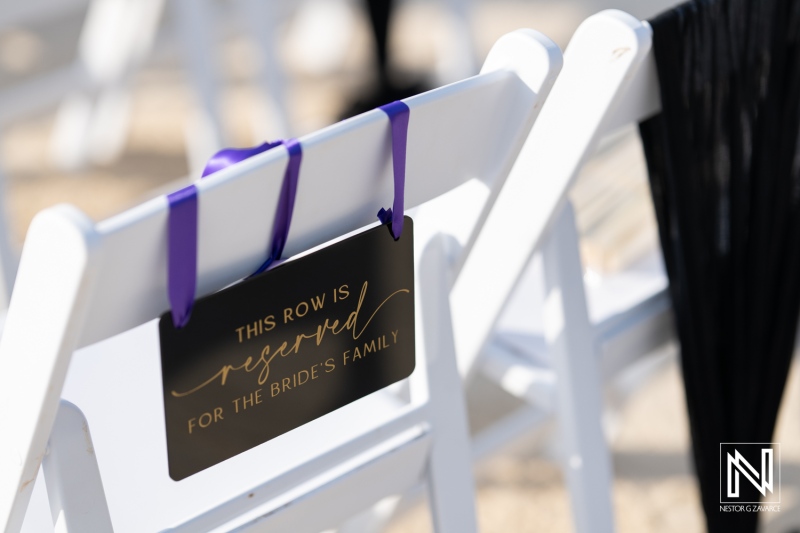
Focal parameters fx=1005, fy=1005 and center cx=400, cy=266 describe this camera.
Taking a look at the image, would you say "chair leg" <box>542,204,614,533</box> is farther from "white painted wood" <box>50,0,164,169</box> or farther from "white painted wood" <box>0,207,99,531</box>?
"white painted wood" <box>50,0,164,169</box>

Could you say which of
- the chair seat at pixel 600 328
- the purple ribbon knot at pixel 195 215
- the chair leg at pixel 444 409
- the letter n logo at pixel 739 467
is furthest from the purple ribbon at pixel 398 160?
the letter n logo at pixel 739 467

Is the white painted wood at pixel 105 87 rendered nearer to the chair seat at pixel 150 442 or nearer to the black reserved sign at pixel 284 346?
the chair seat at pixel 150 442

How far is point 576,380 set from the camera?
1070 mm

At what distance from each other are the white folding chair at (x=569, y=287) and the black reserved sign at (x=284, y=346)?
0.17m

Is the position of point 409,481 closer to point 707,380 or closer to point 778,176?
point 707,380

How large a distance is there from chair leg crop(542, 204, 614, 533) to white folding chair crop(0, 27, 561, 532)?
175 mm

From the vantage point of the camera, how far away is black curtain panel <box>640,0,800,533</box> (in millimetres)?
949

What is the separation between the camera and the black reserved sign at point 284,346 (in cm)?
70

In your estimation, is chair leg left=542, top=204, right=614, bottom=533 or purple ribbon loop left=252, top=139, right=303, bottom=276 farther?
chair leg left=542, top=204, right=614, bottom=533

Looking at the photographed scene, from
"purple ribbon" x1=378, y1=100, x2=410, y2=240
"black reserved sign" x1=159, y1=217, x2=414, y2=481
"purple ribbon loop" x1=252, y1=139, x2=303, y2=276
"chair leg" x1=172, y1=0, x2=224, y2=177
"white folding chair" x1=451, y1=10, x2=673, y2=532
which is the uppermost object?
"chair leg" x1=172, y1=0, x2=224, y2=177

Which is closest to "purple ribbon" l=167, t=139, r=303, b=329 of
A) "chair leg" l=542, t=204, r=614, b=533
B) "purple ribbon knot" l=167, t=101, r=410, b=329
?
"purple ribbon knot" l=167, t=101, r=410, b=329

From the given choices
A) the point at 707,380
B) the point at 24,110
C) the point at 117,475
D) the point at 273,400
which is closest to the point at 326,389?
the point at 273,400

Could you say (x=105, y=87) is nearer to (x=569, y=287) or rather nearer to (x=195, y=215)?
(x=569, y=287)

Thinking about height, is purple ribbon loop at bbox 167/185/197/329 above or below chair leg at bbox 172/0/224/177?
below
